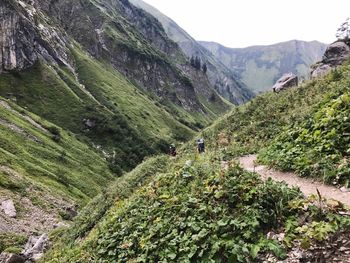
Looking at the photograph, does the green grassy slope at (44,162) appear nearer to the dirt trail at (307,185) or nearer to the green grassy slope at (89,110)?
the green grassy slope at (89,110)

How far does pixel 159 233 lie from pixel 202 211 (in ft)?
6.58

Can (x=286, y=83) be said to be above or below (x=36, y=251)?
above

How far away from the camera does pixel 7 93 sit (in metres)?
127

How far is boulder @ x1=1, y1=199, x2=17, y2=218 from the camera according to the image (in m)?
48.0

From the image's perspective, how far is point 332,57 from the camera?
1724 inches

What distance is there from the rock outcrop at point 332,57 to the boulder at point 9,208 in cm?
4193

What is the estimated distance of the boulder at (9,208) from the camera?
48.0m

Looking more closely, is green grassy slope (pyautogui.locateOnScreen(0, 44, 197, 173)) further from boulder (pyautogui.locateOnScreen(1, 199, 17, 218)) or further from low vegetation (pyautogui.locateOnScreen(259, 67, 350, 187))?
low vegetation (pyautogui.locateOnScreen(259, 67, 350, 187))

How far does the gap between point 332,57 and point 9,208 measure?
46.2 m

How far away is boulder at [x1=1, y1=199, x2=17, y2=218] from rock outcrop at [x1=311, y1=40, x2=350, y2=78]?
4193cm

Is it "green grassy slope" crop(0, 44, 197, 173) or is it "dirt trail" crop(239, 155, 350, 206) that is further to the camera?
"green grassy slope" crop(0, 44, 197, 173)

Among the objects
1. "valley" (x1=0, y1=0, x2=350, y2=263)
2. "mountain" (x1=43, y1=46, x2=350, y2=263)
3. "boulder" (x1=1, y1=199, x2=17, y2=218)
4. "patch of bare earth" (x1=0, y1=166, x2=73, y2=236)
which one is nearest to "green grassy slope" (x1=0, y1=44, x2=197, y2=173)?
"patch of bare earth" (x1=0, y1=166, x2=73, y2=236)

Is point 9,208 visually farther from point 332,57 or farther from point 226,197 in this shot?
point 332,57

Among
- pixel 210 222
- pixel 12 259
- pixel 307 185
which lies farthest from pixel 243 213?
pixel 12 259
